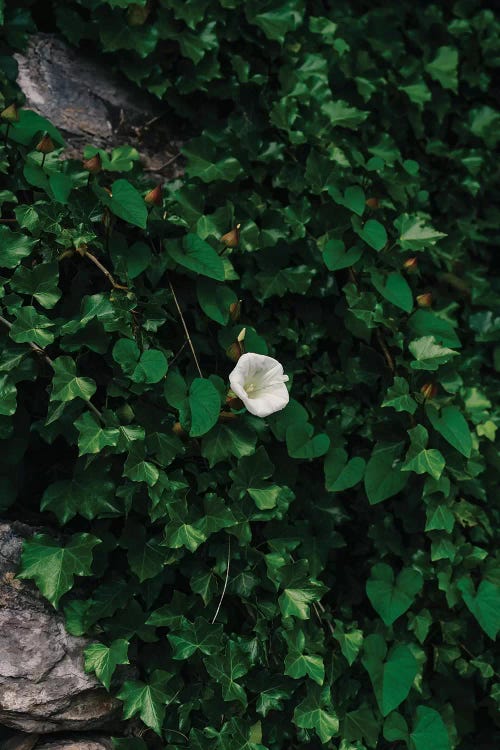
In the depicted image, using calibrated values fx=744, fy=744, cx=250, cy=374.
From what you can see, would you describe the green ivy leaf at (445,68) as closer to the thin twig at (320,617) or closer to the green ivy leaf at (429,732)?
the thin twig at (320,617)

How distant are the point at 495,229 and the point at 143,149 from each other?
1.32 meters

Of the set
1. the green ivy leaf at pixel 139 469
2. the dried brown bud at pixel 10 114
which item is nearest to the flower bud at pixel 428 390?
the green ivy leaf at pixel 139 469

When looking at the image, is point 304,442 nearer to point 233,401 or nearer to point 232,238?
point 233,401

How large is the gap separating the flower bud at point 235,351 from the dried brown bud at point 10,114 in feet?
2.60

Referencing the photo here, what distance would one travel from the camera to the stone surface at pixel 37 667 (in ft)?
5.39

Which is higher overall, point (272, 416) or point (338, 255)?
point (338, 255)

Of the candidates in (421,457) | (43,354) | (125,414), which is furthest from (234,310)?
(421,457)

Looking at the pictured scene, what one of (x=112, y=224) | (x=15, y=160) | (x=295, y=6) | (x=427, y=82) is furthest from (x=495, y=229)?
(x=15, y=160)

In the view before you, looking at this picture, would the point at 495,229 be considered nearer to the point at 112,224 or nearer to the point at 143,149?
the point at 143,149

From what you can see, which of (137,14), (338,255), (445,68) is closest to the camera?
(338,255)

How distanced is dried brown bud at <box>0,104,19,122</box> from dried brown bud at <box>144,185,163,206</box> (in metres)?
0.38

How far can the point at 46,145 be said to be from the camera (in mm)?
1870

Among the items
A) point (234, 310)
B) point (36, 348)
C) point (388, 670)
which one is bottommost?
point (388, 670)

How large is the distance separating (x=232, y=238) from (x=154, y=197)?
229mm
